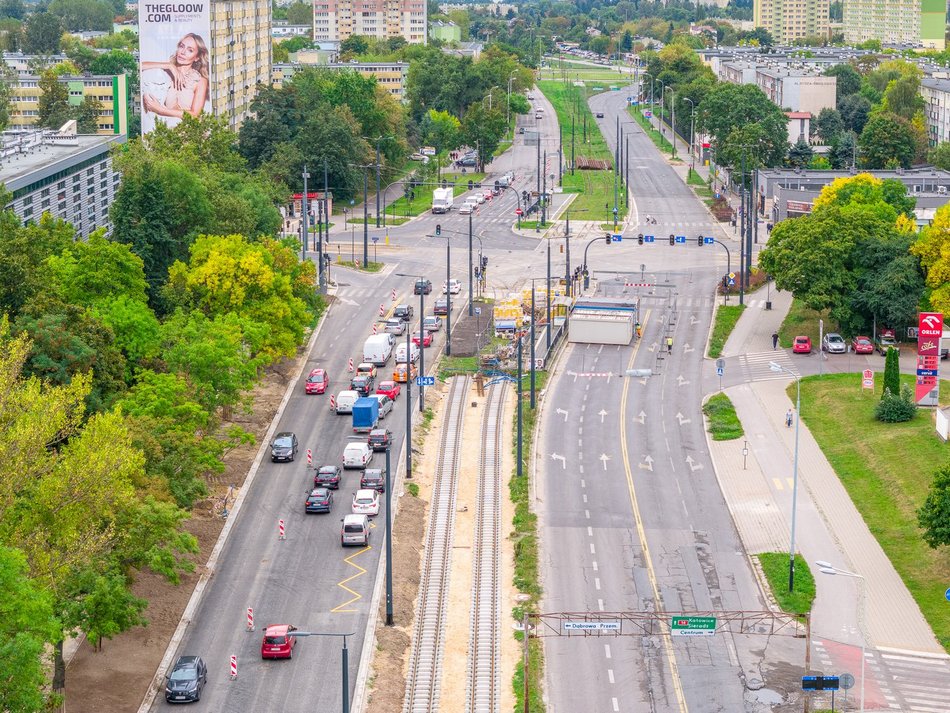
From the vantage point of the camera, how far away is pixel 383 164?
187m

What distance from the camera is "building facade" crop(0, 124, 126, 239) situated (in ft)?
416

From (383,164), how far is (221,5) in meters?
26.5

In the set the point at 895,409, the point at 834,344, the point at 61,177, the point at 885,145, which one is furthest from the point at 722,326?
the point at 885,145

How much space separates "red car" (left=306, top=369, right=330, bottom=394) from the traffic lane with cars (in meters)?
6.96

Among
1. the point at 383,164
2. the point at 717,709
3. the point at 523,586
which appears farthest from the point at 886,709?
the point at 383,164

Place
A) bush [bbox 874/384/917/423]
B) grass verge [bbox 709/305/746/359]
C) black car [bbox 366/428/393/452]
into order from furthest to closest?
grass verge [bbox 709/305/746/359] → bush [bbox 874/384/917/423] → black car [bbox 366/428/393/452]

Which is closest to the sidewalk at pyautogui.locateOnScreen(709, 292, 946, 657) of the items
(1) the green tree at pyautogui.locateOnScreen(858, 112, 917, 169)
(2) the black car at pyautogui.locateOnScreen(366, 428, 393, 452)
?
(2) the black car at pyautogui.locateOnScreen(366, 428, 393, 452)

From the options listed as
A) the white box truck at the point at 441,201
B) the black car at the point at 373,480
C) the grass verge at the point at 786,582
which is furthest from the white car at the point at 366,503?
the white box truck at the point at 441,201

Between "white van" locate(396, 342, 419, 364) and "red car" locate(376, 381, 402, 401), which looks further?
"white van" locate(396, 342, 419, 364)

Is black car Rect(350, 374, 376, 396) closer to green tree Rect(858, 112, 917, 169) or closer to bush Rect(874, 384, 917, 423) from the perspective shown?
bush Rect(874, 384, 917, 423)

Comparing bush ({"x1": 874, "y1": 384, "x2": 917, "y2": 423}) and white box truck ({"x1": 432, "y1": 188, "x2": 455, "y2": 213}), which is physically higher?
white box truck ({"x1": 432, "y1": 188, "x2": 455, "y2": 213})

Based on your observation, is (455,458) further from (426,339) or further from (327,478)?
(426,339)

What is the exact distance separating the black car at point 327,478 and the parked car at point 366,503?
11.6 ft

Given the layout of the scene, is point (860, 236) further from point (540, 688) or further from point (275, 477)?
point (540, 688)
